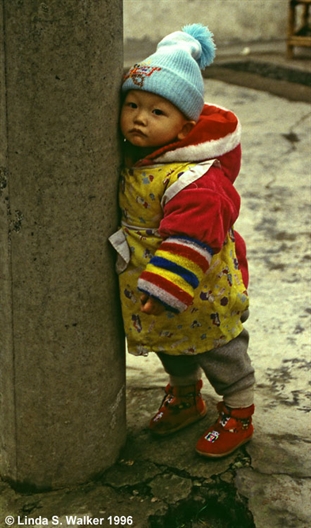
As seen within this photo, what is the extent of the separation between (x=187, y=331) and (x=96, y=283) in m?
0.28

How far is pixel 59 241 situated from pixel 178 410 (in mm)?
784

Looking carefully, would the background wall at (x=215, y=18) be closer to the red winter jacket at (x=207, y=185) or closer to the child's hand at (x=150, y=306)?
the red winter jacket at (x=207, y=185)

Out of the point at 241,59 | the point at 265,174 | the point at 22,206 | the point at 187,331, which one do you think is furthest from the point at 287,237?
the point at 241,59

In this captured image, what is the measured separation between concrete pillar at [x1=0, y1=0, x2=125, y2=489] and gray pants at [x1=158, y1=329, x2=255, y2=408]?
7.9 inches

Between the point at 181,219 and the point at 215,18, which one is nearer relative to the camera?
the point at 181,219

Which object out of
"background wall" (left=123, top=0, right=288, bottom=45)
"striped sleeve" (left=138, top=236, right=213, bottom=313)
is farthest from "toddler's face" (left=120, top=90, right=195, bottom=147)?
"background wall" (left=123, top=0, right=288, bottom=45)

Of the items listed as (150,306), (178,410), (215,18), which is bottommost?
(215,18)

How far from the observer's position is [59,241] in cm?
209

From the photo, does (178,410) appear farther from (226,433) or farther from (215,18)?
(215,18)

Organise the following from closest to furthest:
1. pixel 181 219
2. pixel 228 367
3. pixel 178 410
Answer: pixel 181 219 < pixel 228 367 < pixel 178 410

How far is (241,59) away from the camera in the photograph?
841cm

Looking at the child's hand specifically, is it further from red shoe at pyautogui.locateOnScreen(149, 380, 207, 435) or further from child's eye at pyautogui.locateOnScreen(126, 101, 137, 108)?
red shoe at pyautogui.locateOnScreen(149, 380, 207, 435)

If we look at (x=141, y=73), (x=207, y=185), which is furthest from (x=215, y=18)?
(x=207, y=185)

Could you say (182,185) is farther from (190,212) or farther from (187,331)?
(187,331)
